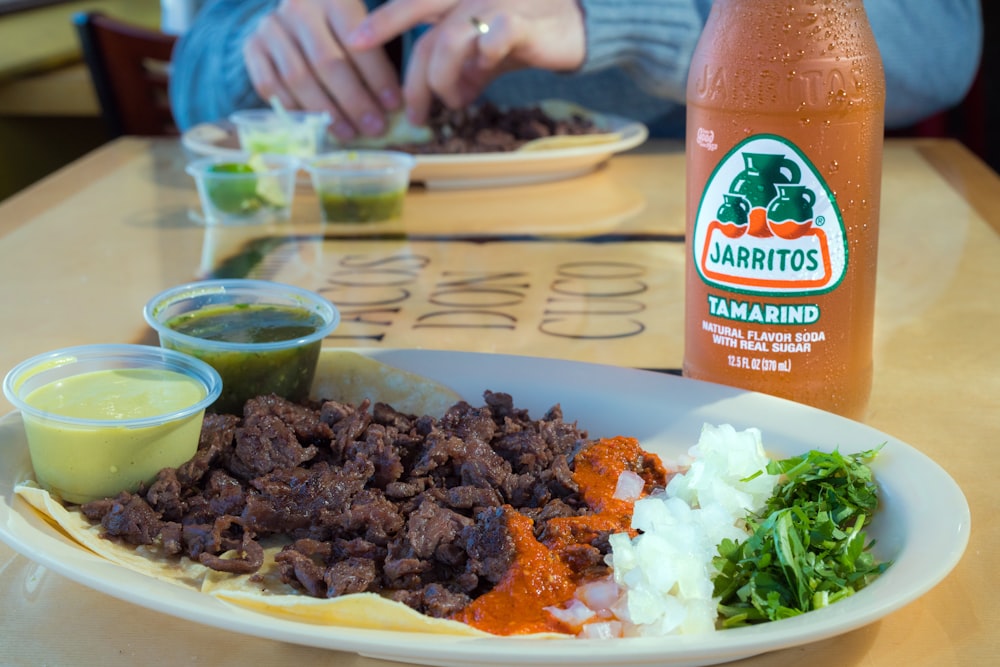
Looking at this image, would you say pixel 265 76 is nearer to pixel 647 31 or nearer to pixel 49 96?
pixel 647 31

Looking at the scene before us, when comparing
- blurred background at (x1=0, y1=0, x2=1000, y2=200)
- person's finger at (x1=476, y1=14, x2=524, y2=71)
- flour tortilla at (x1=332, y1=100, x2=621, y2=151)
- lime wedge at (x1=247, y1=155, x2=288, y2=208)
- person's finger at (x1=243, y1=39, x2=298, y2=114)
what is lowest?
blurred background at (x1=0, y1=0, x2=1000, y2=200)

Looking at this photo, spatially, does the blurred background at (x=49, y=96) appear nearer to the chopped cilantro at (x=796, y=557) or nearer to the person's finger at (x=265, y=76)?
the person's finger at (x=265, y=76)

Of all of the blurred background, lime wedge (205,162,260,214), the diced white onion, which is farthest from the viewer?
the blurred background

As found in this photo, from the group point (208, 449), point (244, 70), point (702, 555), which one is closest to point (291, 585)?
point (208, 449)

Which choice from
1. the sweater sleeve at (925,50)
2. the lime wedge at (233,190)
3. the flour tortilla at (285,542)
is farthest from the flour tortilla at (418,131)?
the flour tortilla at (285,542)

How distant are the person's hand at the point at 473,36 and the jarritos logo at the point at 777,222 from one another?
1.71 metres

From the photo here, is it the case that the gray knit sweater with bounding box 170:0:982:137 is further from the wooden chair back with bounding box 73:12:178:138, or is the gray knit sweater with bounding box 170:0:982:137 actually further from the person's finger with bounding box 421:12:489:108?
the wooden chair back with bounding box 73:12:178:138

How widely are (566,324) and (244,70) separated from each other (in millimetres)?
1917

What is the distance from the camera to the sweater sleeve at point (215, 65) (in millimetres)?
3492

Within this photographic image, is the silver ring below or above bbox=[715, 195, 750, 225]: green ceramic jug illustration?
below

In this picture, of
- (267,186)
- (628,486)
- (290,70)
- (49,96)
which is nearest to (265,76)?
(290,70)

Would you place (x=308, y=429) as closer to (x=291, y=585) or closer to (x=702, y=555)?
(x=291, y=585)

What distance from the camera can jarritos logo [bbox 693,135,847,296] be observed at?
126 cm

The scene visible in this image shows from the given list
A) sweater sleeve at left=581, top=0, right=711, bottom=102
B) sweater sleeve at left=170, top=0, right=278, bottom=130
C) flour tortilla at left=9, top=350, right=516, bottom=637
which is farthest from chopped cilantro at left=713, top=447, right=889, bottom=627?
sweater sleeve at left=170, top=0, right=278, bottom=130
